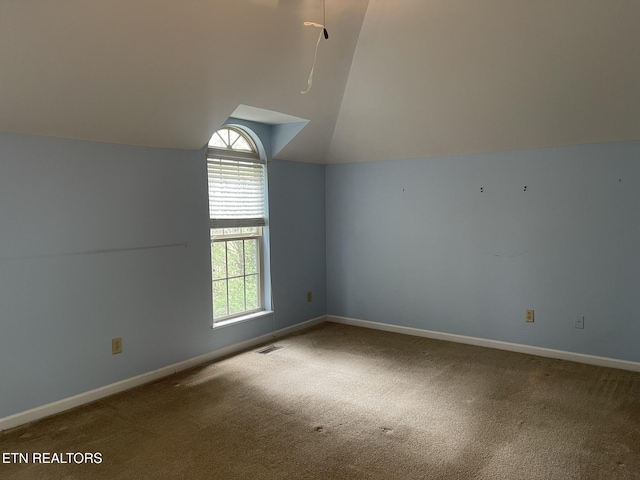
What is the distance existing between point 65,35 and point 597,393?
3.96 m

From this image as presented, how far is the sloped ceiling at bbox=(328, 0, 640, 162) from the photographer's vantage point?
2.97 m

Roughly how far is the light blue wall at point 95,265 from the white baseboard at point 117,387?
0.04 m

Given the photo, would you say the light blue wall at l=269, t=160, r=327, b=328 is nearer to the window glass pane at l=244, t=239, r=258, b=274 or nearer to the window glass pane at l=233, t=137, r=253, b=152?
the window glass pane at l=244, t=239, r=258, b=274

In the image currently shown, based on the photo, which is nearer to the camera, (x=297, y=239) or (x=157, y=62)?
(x=157, y=62)

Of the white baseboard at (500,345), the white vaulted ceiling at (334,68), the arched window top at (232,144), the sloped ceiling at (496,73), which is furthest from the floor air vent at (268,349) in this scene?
the sloped ceiling at (496,73)

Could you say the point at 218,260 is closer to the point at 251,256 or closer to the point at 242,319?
the point at 251,256

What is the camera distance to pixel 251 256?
14.9 ft

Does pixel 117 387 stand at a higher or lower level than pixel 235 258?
lower

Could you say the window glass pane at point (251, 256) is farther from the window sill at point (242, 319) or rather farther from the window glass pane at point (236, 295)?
the window sill at point (242, 319)

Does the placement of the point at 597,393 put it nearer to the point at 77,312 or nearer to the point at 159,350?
the point at 159,350

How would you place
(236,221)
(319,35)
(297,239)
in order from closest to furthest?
1. (319,35)
2. (236,221)
3. (297,239)

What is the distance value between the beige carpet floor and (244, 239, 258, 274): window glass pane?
0.94m

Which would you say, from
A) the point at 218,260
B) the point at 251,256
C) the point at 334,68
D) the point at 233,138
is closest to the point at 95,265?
the point at 218,260

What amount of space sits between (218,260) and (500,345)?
107 inches
